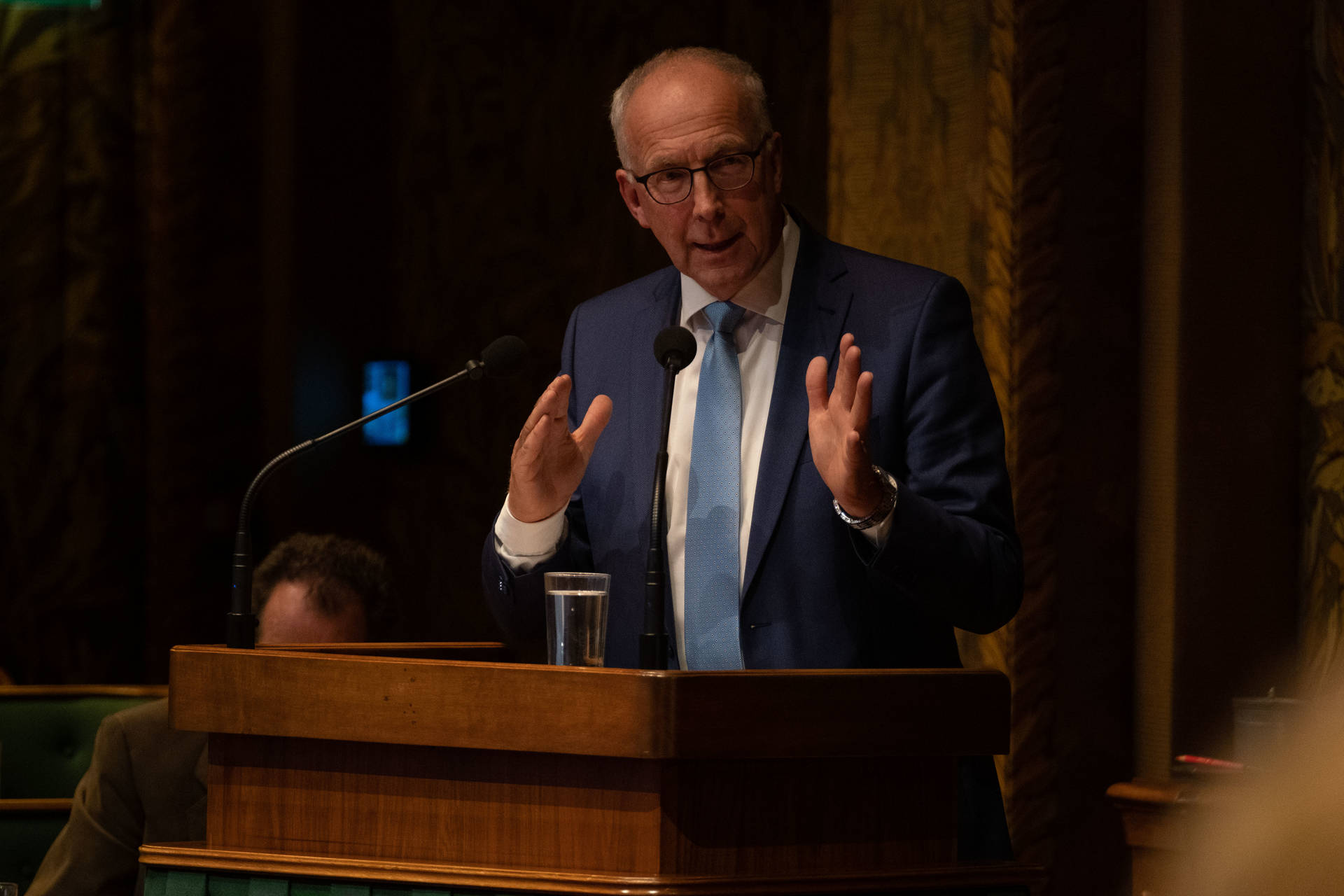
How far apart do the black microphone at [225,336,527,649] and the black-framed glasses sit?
32 cm

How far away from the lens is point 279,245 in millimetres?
4051

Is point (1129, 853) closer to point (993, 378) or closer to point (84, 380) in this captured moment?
point (993, 378)

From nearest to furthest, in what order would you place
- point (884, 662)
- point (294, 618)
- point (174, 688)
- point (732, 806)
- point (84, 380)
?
1. point (732, 806)
2. point (174, 688)
3. point (884, 662)
4. point (294, 618)
5. point (84, 380)

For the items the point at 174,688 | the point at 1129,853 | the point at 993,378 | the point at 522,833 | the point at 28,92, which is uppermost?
the point at 28,92

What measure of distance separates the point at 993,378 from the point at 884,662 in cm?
132

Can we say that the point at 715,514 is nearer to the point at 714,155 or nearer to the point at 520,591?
the point at 520,591

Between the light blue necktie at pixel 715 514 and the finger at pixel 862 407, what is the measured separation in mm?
261

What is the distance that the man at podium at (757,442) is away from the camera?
5.33 feet

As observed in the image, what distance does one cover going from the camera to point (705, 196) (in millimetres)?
1881

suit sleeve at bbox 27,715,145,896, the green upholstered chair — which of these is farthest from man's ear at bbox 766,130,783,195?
the green upholstered chair

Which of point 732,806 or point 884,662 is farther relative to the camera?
point 884,662

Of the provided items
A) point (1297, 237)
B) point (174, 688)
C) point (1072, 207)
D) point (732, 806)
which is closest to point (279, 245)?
point (1072, 207)

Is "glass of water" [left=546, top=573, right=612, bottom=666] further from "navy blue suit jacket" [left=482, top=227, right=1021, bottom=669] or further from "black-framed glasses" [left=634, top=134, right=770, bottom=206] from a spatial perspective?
"black-framed glasses" [left=634, top=134, right=770, bottom=206]

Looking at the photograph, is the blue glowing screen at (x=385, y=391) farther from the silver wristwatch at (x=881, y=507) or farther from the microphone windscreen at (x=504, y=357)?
the silver wristwatch at (x=881, y=507)
